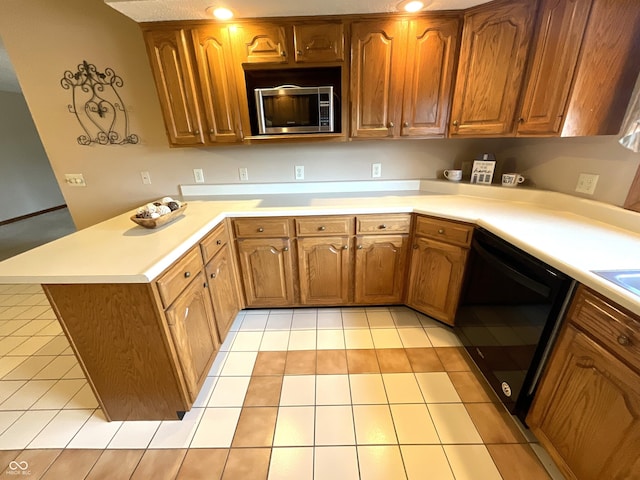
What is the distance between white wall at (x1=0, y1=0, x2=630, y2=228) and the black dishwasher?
945mm

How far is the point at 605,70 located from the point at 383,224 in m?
1.38

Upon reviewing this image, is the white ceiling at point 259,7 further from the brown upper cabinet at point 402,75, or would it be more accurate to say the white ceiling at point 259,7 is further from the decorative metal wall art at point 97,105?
the decorative metal wall art at point 97,105

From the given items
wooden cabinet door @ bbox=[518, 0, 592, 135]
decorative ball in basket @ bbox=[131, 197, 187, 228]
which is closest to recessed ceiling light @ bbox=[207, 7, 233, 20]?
decorative ball in basket @ bbox=[131, 197, 187, 228]

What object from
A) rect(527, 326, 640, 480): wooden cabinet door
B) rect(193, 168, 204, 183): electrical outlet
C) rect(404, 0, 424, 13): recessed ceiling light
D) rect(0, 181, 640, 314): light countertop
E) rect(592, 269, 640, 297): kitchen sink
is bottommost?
rect(527, 326, 640, 480): wooden cabinet door

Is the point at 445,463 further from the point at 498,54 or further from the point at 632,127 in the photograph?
the point at 498,54

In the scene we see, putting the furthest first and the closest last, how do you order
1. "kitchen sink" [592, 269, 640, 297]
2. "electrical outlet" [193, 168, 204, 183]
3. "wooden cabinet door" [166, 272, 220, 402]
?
1. "electrical outlet" [193, 168, 204, 183]
2. "wooden cabinet door" [166, 272, 220, 402]
3. "kitchen sink" [592, 269, 640, 297]

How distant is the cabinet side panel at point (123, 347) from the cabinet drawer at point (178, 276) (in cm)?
6

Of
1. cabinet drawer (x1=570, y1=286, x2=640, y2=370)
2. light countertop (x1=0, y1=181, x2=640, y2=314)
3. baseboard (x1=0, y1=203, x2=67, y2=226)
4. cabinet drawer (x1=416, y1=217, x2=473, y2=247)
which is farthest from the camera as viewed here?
baseboard (x1=0, y1=203, x2=67, y2=226)

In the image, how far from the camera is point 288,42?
1.79 meters

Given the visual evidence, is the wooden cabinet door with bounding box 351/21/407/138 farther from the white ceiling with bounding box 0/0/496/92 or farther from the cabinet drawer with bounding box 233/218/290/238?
the cabinet drawer with bounding box 233/218/290/238

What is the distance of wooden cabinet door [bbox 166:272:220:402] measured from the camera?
53.3 inches

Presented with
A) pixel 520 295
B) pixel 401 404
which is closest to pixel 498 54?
pixel 520 295

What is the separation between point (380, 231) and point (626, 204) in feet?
4.35

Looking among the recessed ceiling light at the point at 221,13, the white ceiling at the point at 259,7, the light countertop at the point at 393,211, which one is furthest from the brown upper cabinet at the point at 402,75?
the recessed ceiling light at the point at 221,13
